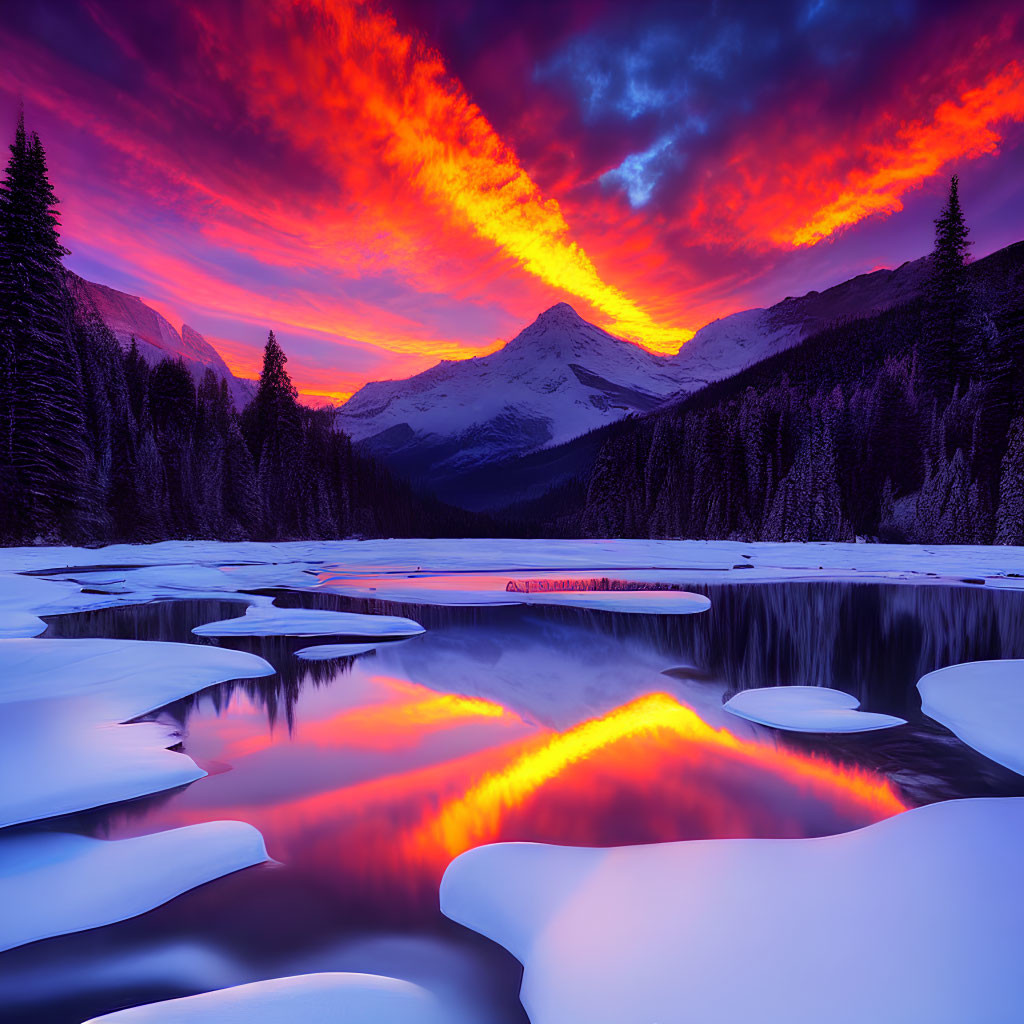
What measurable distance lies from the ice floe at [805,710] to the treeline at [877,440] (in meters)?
44.7

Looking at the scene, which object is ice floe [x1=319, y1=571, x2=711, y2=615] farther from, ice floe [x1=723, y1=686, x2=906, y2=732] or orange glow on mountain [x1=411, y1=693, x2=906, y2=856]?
orange glow on mountain [x1=411, y1=693, x2=906, y2=856]

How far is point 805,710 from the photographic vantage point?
806cm

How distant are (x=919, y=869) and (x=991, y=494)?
53.9 m

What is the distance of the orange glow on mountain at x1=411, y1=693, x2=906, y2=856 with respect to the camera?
16.4ft

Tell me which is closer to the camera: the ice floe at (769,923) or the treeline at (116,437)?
the ice floe at (769,923)

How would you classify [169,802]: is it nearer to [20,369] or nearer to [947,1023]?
[947,1023]

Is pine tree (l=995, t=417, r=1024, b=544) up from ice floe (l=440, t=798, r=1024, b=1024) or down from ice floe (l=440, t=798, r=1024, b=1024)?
up

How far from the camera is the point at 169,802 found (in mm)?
5297

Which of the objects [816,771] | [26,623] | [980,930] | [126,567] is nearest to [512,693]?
[816,771]

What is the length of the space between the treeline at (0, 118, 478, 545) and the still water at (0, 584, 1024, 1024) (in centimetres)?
2706

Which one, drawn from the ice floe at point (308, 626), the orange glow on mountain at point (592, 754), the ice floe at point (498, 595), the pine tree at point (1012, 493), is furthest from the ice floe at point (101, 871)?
the pine tree at point (1012, 493)

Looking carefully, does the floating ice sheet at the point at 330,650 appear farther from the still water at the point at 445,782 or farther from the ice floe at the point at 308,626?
the ice floe at the point at 308,626

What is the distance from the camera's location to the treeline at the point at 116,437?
31.9 meters

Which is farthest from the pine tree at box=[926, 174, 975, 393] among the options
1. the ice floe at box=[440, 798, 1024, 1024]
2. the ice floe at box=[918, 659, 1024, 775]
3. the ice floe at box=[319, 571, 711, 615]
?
the ice floe at box=[440, 798, 1024, 1024]
